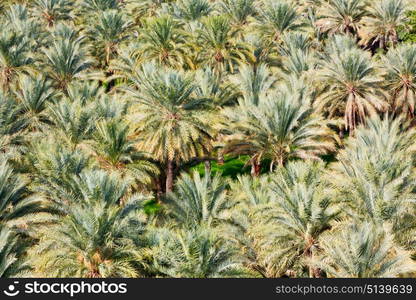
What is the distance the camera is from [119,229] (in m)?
20.0

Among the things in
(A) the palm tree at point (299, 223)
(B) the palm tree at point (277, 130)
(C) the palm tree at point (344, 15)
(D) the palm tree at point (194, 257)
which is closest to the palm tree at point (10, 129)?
(D) the palm tree at point (194, 257)

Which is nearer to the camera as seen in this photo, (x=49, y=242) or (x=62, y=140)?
(x=49, y=242)

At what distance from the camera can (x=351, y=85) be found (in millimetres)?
35500

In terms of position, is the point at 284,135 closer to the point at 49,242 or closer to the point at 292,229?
the point at 292,229

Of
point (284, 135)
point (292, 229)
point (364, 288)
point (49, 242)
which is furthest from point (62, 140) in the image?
point (364, 288)

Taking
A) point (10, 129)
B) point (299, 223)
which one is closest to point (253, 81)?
point (10, 129)

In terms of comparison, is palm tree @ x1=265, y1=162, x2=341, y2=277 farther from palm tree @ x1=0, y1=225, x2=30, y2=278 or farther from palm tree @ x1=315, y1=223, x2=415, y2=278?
palm tree @ x1=0, y1=225, x2=30, y2=278

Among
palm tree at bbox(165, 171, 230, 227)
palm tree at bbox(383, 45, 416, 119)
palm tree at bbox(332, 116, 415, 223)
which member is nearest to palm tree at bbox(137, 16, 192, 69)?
palm tree at bbox(383, 45, 416, 119)

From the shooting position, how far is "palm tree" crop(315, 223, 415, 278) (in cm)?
1789

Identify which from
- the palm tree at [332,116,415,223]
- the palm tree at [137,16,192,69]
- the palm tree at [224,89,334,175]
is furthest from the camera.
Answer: the palm tree at [137,16,192,69]

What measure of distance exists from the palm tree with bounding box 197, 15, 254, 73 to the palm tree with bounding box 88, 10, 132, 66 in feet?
37.9

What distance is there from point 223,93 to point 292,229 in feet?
51.7

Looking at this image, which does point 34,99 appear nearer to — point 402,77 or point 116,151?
point 116,151

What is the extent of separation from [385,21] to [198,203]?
3166 centimetres
